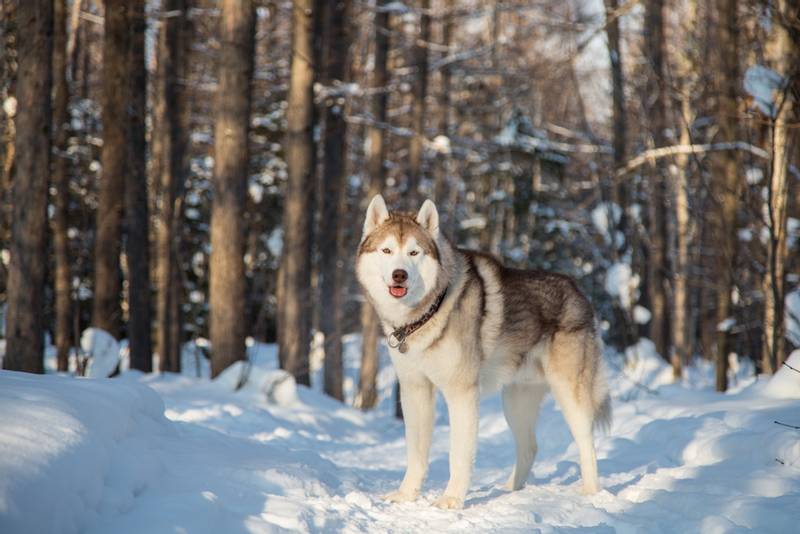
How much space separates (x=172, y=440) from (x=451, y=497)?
68.0 inches

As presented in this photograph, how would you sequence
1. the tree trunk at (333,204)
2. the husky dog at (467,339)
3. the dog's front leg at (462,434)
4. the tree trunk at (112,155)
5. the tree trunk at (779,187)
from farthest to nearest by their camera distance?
1. the tree trunk at (333,204)
2. the tree trunk at (112,155)
3. the tree trunk at (779,187)
4. the husky dog at (467,339)
5. the dog's front leg at (462,434)

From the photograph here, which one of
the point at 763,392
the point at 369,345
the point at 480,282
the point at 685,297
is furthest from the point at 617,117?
the point at 480,282

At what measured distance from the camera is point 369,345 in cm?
1382

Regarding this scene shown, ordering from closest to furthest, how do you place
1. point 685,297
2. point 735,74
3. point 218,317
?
point 218,317 → point 735,74 → point 685,297

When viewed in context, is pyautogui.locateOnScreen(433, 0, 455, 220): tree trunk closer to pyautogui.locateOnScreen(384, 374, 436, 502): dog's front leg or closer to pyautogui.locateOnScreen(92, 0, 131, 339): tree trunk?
pyautogui.locateOnScreen(92, 0, 131, 339): tree trunk

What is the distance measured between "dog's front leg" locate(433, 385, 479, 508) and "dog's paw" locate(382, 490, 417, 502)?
8.6 inches

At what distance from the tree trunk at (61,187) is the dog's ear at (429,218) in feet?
34.3

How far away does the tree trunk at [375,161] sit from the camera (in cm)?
1311

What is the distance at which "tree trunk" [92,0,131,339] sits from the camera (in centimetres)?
1142

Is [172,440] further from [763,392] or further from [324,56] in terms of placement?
[324,56]

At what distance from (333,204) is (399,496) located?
9486 millimetres

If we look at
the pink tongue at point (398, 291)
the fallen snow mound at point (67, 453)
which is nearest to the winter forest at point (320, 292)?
the fallen snow mound at point (67, 453)

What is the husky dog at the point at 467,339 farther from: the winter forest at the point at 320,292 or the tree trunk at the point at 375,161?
the tree trunk at the point at 375,161

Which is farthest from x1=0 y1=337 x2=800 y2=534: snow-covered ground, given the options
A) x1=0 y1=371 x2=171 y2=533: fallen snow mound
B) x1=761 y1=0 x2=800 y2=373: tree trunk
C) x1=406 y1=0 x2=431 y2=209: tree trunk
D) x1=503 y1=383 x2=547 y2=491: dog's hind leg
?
x1=406 y1=0 x2=431 y2=209: tree trunk
